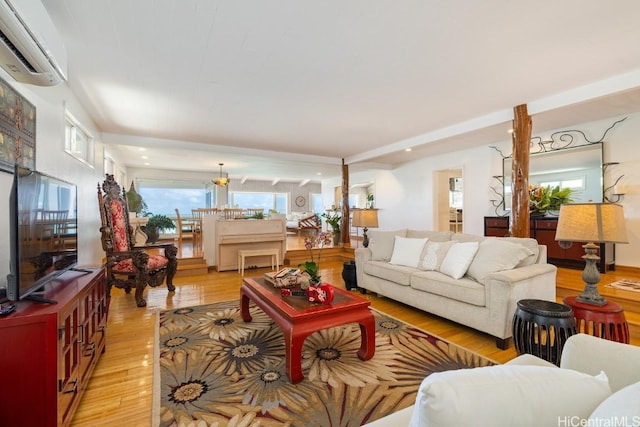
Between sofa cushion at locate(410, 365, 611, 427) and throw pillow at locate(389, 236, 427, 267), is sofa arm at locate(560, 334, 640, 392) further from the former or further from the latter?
throw pillow at locate(389, 236, 427, 267)

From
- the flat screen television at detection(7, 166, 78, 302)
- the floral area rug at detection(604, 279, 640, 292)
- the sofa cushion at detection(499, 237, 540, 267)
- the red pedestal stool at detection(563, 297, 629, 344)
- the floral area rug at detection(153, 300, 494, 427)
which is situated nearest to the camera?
the flat screen television at detection(7, 166, 78, 302)

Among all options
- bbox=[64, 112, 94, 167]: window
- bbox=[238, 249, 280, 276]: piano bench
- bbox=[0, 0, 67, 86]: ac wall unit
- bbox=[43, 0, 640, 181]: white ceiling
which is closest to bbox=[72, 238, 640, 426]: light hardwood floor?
bbox=[238, 249, 280, 276]: piano bench

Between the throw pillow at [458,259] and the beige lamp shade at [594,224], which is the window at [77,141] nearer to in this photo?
the throw pillow at [458,259]

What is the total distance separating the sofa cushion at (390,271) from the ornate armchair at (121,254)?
262 cm

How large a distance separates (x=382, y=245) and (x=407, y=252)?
42 cm

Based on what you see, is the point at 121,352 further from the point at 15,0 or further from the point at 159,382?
the point at 15,0

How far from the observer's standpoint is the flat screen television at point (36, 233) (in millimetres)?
1360

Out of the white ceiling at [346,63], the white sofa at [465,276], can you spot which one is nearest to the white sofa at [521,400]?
the white sofa at [465,276]

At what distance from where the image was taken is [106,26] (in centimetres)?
219

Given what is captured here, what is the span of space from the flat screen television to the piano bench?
313cm

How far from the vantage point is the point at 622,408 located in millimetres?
524

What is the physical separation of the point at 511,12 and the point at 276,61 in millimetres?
1829

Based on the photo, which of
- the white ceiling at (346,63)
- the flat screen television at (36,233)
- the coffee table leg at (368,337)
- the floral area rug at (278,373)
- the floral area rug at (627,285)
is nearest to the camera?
the flat screen television at (36,233)

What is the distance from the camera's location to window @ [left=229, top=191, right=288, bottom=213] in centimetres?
1201
